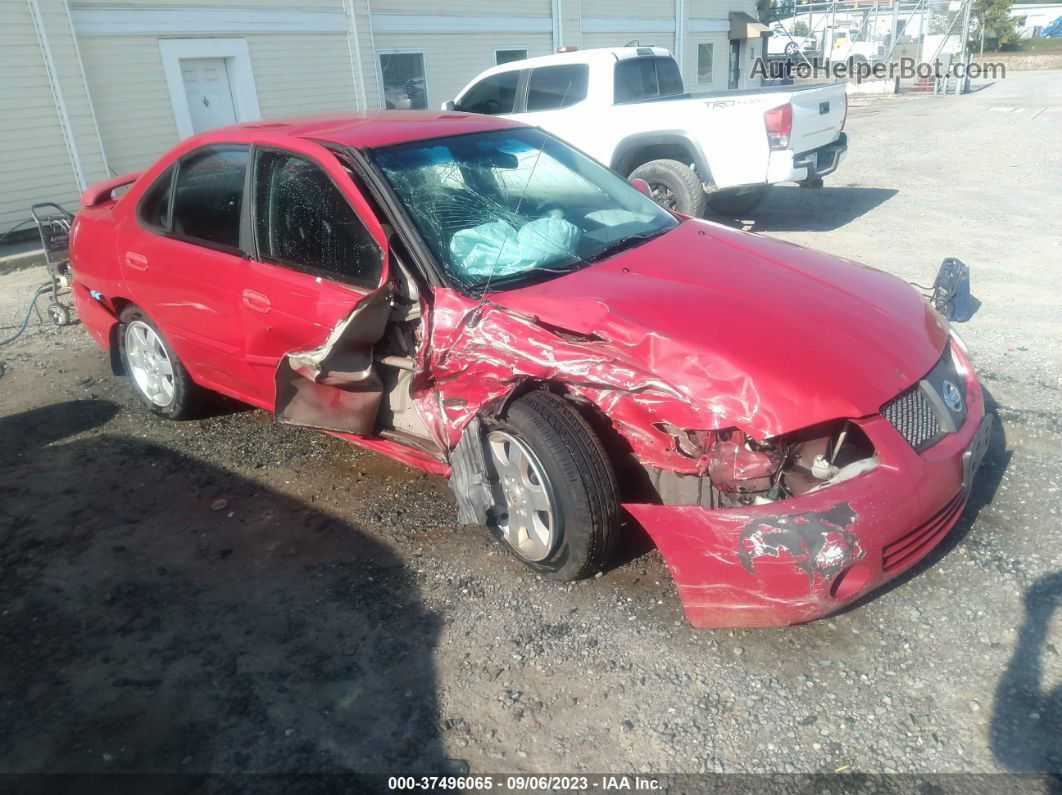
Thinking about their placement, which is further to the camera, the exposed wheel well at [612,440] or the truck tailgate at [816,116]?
the truck tailgate at [816,116]

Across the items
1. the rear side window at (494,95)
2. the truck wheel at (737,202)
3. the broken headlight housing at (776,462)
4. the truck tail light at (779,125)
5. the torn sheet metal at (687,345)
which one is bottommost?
the truck wheel at (737,202)

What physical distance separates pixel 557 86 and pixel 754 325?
7.03m

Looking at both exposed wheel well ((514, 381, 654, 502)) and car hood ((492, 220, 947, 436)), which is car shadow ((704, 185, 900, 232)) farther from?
exposed wheel well ((514, 381, 654, 502))

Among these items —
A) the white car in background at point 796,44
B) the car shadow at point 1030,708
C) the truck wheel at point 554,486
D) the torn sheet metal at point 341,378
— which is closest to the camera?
the car shadow at point 1030,708

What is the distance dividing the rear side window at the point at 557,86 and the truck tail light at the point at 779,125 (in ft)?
7.14

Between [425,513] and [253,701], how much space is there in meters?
1.27

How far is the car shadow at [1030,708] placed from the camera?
238cm

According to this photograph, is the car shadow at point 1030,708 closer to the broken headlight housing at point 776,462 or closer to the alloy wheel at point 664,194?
the broken headlight housing at point 776,462

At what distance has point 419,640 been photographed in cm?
302

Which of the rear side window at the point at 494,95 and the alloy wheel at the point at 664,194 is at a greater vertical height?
the rear side window at the point at 494,95

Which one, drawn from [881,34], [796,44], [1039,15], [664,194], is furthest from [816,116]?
[1039,15]

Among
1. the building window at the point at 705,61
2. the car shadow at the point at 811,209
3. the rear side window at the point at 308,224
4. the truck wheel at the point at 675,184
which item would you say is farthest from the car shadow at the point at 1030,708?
the building window at the point at 705,61

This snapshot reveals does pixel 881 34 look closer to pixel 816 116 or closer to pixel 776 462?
pixel 816 116

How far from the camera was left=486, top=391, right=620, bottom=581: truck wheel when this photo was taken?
2.96 m
